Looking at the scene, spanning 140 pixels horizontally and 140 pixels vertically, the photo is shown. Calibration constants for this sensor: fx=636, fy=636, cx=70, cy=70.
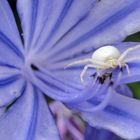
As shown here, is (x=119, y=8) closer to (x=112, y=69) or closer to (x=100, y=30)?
(x=100, y=30)

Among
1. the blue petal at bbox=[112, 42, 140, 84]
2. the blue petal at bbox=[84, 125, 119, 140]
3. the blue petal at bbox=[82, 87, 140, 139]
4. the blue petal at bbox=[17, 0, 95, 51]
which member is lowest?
the blue petal at bbox=[84, 125, 119, 140]

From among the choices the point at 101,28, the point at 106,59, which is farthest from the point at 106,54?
the point at 101,28

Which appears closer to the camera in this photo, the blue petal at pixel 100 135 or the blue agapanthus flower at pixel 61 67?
the blue agapanthus flower at pixel 61 67

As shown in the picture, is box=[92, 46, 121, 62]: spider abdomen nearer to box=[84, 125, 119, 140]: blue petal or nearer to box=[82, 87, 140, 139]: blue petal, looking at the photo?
box=[82, 87, 140, 139]: blue petal

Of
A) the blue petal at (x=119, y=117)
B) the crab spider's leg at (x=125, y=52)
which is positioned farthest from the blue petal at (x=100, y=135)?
the crab spider's leg at (x=125, y=52)

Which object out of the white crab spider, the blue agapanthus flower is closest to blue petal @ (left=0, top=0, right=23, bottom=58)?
the blue agapanthus flower

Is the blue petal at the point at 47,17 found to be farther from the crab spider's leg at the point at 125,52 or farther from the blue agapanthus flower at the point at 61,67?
the crab spider's leg at the point at 125,52
